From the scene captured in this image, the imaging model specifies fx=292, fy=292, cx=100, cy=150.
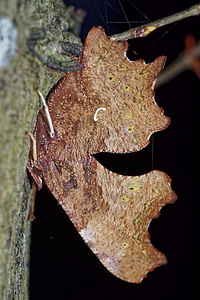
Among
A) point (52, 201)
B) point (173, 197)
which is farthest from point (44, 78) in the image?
point (52, 201)

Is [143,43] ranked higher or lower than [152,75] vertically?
higher

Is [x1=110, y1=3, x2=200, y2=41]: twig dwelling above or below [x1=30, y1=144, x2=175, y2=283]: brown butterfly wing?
above

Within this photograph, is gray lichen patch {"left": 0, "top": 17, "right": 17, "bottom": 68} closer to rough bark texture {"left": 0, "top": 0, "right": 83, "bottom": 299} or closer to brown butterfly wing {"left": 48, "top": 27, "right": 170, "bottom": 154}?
rough bark texture {"left": 0, "top": 0, "right": 83, "bottom": 299}

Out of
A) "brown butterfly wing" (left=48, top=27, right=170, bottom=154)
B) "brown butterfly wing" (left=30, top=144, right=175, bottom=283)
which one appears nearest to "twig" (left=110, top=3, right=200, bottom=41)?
"brown butterfly wing" (left=48, top=27, right=170, bottom=154)

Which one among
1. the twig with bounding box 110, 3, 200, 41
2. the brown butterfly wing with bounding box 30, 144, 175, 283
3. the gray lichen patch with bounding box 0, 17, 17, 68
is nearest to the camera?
the gray lichen patch with bounding box 0, 17, 17, 68

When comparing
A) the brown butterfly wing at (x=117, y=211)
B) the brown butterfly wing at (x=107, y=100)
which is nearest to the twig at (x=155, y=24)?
the brown butterfly wing at (x=107, y=100)

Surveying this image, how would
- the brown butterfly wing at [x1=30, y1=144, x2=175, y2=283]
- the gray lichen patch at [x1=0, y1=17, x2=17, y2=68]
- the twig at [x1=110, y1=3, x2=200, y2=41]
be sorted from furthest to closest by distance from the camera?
the brown butterfly wing at [x1=30, y1=144, x2=175, y2=283] < the twig at [x1=110, y1=3, x2=200, y2=41] < the gray lichen patch at [x1=0, y1=17, x2=17, y2=68]

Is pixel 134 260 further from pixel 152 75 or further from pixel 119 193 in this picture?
pixel 152 75
